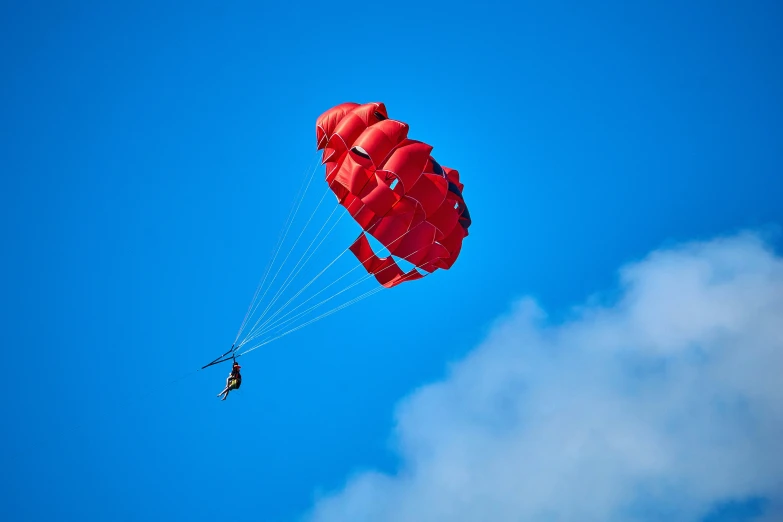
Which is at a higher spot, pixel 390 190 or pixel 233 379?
pixel 390 190

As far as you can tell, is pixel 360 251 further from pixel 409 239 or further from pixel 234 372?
pixel 234 372

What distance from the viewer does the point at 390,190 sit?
16.2 m

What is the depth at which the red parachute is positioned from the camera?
629 inches

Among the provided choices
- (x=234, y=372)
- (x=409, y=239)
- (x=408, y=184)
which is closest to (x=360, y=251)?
(x=409, y=239)

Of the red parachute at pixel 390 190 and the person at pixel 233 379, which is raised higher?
the red parachute at pixel 390 190

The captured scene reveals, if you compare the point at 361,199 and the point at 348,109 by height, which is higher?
the point at 348,109

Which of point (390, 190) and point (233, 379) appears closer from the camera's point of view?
point (233, 379)

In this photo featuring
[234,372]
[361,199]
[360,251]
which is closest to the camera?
[234,372]

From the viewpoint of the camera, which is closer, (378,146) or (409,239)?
(378,146)

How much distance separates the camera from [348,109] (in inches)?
693

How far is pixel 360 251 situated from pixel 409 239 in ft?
5.14

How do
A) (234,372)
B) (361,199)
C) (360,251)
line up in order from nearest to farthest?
(234,372), (361,199), (360,251)

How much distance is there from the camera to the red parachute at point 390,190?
1597cm

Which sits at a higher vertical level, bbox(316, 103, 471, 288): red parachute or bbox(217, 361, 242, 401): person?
bbox(316, 103, 471, 288): red parachute
